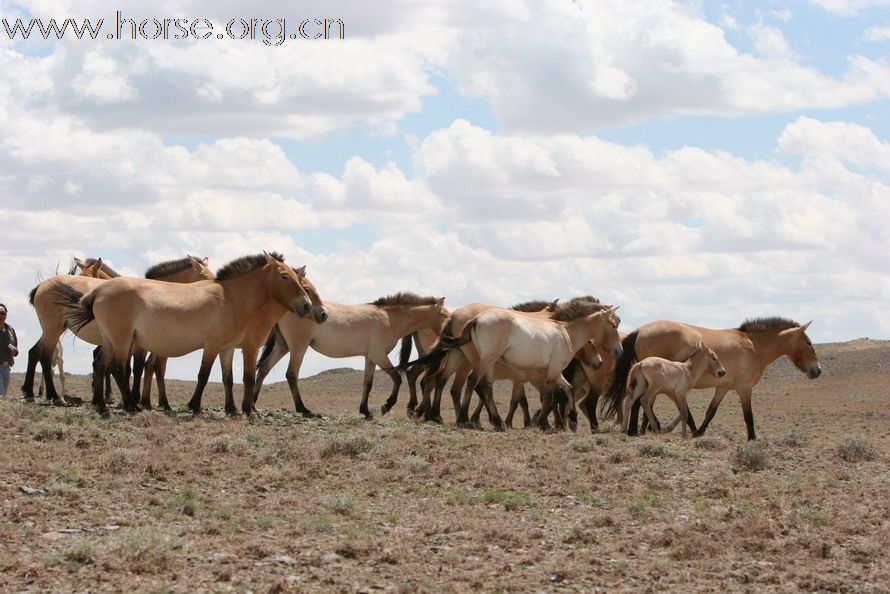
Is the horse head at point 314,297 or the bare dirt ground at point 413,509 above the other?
the horse head at point 314,297

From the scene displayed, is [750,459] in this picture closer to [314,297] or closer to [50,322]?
[314,297]

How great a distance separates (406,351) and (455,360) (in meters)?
2.62

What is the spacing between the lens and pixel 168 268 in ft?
70.0

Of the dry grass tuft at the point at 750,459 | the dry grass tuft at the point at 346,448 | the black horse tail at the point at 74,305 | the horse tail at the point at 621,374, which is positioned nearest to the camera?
the dry grass tuft at the point at 346,448

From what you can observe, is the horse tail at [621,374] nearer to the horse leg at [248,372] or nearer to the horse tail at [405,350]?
the horse tail at [405,350]

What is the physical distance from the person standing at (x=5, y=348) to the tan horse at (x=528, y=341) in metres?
8.16

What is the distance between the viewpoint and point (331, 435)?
1608 centimetres

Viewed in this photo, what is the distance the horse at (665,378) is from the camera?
19766mm

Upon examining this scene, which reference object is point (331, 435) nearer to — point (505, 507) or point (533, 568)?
point (505, 507)

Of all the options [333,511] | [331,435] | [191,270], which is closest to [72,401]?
[191,270]

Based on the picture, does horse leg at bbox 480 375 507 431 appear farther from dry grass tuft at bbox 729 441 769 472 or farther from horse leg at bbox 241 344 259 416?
dry grass tuft at bbox 729 441 769 472

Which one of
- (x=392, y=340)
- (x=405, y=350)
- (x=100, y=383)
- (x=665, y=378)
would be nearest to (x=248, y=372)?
(x=100, y=383)

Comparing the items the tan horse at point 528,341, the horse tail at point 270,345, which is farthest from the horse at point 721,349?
the horse tail at point 270,345

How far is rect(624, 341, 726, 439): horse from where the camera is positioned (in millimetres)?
19766
